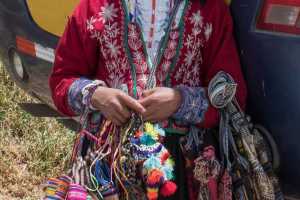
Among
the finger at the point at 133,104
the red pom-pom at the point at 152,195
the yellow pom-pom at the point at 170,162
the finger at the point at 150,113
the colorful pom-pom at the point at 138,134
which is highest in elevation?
the finger at the point at 133,104

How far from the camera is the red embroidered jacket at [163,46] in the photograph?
1.86 m

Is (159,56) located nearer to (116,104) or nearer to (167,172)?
(116,104)

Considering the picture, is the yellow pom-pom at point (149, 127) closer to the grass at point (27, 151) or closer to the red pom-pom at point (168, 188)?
the red pom-pom at point (168, 188)

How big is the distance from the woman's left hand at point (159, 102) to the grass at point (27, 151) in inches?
65.5

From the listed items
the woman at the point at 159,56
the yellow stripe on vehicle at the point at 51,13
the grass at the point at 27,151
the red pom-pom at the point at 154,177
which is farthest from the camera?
the grass at the point at 27,151

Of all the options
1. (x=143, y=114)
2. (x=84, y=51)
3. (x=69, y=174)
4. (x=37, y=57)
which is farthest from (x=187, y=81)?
(x=37, y=57)

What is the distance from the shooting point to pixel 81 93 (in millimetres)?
1873

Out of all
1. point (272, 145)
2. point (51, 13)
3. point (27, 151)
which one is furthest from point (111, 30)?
point (27, 151)

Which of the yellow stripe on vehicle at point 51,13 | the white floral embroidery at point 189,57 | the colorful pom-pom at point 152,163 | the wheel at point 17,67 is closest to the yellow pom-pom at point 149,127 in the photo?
the colorful pom-pom at point 152,163

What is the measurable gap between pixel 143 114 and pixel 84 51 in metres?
0.30

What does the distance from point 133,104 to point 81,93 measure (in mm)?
193

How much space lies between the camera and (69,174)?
74.5 inches

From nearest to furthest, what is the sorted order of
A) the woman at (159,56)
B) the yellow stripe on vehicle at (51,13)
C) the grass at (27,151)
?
the woman at (159,56), the yellow stripe on vehicle at (51,13), the grass at (27,151)

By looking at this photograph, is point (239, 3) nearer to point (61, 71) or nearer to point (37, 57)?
point (61, 71)
